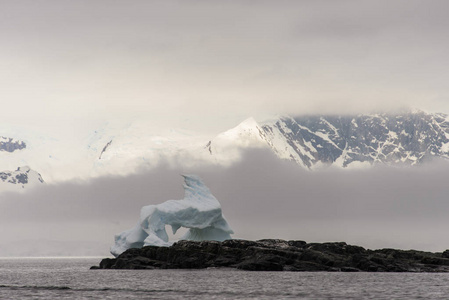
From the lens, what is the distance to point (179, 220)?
167125mm

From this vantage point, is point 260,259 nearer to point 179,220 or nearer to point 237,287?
point 179,220

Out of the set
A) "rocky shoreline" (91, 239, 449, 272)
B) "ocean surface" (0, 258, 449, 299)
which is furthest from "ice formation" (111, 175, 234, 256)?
"ocean surface" (0, 258, 449, 299)

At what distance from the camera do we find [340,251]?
164375 millimetres

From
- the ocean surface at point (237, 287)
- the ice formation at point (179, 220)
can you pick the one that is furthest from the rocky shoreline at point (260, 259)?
the ice formation at point (179, 220)

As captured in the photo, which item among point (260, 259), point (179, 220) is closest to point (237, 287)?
point (260, 259)

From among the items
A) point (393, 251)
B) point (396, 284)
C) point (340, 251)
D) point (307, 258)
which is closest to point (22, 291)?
point (396, 284)

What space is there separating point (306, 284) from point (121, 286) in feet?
79.7

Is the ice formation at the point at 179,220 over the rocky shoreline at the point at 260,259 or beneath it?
over

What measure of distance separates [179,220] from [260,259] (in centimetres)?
2352

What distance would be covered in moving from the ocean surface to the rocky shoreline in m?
7.00

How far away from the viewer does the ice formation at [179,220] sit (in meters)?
166

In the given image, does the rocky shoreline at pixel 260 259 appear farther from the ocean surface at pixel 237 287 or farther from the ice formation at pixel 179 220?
the ice formation at pixel 179 220

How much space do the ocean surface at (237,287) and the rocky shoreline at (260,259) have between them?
23.0 feet

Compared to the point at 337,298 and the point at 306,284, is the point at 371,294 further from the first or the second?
the point at 306,284
